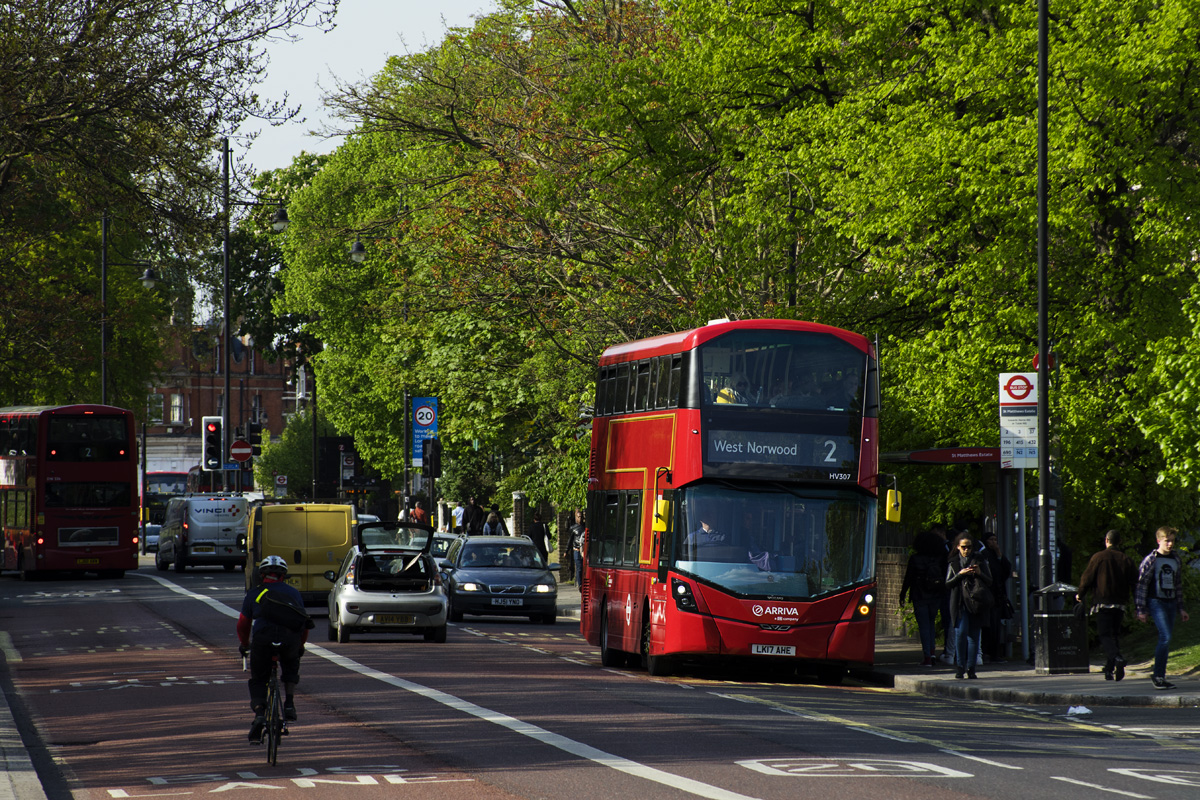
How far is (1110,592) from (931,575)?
3241mm

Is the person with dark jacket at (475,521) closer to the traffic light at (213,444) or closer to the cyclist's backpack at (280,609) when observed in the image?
the traffic light at (213,444)

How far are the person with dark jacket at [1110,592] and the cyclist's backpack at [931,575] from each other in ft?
8.82

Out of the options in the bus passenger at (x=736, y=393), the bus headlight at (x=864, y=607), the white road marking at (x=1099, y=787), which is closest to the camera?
the white road marking at (x=1099, y=787)

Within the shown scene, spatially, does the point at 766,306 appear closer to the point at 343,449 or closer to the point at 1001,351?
the point at 1001,351

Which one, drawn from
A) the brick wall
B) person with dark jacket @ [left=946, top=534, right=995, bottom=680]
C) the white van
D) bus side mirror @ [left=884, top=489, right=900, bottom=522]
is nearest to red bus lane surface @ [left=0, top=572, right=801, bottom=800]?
bus side mirror @ [left=884, top=489, right=900, bottom=522]

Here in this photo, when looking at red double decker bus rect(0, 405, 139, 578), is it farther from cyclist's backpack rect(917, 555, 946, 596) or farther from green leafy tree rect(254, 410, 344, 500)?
green leafy tree rect(254, 410, 344, 500)

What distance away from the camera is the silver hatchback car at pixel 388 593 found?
25750mm

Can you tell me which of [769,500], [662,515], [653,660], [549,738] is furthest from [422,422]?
[549,738]

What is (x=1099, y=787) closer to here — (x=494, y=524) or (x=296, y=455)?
(x=494, y=524)

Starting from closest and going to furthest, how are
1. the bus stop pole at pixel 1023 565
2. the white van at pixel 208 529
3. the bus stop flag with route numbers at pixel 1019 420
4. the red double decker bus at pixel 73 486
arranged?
the bus stop flag with route numbers at pixel 1019 420 → the bus stop pole at pixel 1023 565 → the red double decker bus at pixel 73 486 → the white van at pixel 208 529

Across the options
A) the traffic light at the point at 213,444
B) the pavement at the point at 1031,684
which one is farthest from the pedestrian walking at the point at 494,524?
the pavement at the point at 1031,684

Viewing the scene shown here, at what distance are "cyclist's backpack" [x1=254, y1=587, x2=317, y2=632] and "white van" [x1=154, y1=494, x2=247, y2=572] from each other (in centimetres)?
3817

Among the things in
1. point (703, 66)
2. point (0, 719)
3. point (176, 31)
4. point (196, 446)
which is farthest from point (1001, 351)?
point (196, 446)

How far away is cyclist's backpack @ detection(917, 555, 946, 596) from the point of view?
22.7m
